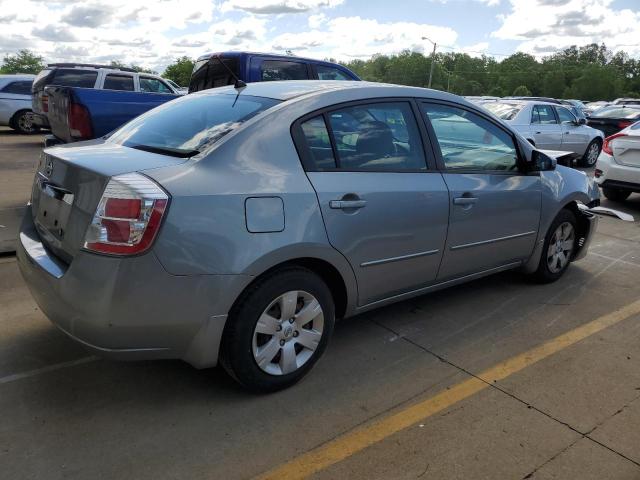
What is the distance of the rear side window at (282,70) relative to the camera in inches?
302

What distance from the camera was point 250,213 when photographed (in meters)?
2.67

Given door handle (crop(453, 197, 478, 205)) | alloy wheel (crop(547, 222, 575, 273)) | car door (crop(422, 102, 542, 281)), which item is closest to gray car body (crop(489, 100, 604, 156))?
alloy wheel (crop(547, 222, 575, 273))

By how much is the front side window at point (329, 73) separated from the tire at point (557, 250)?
176 inches

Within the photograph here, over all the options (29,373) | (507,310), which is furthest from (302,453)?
(507,310)

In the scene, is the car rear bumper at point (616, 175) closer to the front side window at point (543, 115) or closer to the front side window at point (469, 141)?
the front side window at point (543, 115)

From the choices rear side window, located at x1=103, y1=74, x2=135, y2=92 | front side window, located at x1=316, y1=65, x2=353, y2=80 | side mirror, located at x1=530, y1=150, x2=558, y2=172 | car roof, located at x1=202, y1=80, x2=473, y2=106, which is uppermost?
front side window, located at x1=316, y1=65, x2=353, y2=80

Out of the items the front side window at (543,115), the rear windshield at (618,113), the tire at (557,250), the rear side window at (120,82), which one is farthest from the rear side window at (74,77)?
the rear windshield at (618,113)

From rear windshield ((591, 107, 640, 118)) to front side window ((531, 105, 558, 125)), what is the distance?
425cm

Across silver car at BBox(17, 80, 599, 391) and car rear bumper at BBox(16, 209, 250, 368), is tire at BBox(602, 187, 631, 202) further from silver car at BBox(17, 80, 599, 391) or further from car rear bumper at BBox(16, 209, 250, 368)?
car rear bumper at BBox(16, 209, 250, 368)

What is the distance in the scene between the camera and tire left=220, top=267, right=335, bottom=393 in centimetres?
273

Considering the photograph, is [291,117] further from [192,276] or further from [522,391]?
[522,391]

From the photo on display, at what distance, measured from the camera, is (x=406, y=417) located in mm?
2832

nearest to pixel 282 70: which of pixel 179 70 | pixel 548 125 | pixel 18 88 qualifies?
pixel 548 125

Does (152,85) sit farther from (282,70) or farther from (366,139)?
(366,139)
